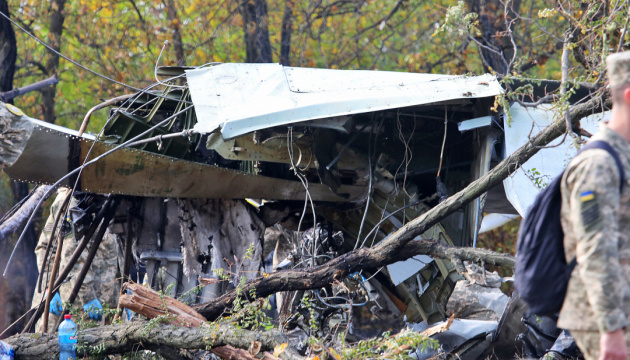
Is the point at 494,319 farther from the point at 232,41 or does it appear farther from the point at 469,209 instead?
the point at 232,41

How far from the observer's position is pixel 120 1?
1628 centimetres

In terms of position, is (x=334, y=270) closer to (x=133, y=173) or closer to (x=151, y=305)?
(x=151, y=305)

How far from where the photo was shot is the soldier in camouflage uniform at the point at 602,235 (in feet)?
8.70

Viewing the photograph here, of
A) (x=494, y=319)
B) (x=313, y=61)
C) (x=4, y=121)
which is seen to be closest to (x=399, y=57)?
(x=313, y=61)

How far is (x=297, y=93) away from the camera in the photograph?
6.50 meters

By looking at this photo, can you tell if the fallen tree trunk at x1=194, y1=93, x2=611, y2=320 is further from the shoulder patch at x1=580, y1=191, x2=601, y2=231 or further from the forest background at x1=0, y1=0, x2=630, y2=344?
the forest background at x1=0, y1=0, x2=630, y2=344

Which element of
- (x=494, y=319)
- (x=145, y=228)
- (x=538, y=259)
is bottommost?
(x=494, y=319)

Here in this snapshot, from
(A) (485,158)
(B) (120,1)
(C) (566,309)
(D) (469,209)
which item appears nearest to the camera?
(C) (566,309)

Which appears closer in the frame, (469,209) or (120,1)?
(469,209)

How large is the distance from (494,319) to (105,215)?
15.9 ft

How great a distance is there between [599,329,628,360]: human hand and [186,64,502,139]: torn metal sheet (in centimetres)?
370

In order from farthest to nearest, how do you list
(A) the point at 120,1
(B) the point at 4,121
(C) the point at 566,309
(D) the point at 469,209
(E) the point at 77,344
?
(A) the point at 120,1, (D) the point at 469,209, (B) the point at 4,121, (E) the point at 77,344, (C) the point at 566,309

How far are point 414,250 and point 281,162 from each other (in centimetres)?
182

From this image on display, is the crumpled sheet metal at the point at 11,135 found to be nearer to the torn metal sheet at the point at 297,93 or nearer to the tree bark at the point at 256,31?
the torn metal sheet at the point at 297,93
